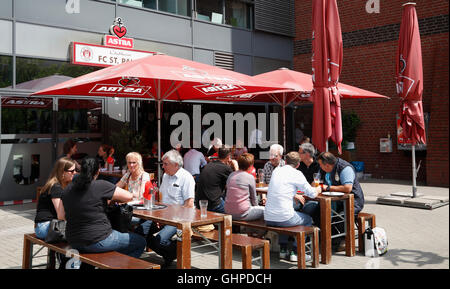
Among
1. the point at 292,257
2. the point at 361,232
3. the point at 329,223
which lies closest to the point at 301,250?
the point at 292,257

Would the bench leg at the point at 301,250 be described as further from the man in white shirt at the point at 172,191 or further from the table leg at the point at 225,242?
the man in white shirt at the point at 172,191

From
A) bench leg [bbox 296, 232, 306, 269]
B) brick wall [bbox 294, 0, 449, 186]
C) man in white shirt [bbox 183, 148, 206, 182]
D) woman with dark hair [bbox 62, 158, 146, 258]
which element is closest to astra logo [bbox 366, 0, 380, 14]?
brick wall [bbox 294, 0, 449, 186]

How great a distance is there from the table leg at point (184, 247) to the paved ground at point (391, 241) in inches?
45.6

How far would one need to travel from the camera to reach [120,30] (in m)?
11.8

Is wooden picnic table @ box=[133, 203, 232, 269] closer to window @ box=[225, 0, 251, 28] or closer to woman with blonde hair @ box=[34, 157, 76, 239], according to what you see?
woman with blonde hair @ box=[34, 157, 76, 239]

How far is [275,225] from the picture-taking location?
5418 mm

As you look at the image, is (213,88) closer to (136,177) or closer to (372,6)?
(136,177)

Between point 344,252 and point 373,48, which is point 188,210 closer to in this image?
point 344,252

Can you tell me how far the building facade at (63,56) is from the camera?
1004 cm

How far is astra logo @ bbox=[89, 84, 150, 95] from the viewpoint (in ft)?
24.9

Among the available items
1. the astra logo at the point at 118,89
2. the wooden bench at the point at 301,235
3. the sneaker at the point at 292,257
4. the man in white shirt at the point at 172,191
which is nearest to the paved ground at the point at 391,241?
the sneaker at the point at 292,257

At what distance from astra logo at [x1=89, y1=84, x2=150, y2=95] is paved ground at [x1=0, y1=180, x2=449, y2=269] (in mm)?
2634

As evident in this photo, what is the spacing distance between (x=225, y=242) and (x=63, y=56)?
26.5 ft

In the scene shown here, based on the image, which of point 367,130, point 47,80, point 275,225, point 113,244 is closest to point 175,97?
point 47,80
